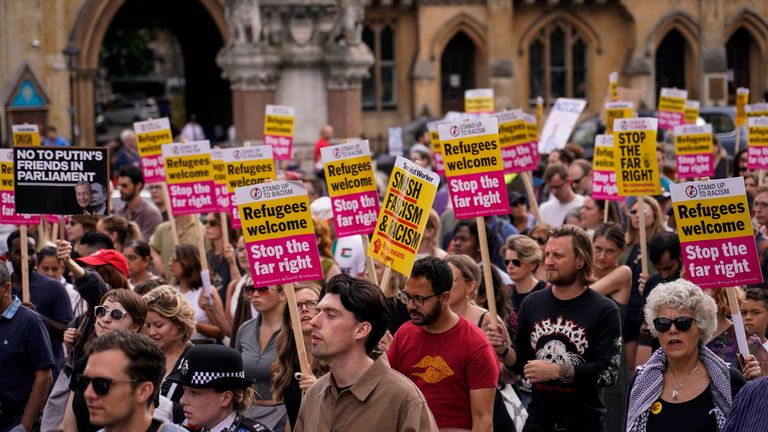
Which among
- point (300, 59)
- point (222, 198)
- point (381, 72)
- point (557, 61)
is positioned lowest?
point (222, 198)

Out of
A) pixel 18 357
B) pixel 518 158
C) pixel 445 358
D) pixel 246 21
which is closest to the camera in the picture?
pixel 445 358

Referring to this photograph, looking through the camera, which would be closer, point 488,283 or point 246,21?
point 488,283

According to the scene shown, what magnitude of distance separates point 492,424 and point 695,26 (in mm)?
36295

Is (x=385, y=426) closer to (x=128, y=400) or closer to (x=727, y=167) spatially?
(x=128, y=400)

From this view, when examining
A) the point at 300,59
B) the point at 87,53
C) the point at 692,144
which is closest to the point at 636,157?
the point at 692,144

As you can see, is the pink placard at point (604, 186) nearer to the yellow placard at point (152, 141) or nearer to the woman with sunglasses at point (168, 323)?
the yellow placard at point (152, 141)

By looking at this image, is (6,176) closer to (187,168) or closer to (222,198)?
(187,168)

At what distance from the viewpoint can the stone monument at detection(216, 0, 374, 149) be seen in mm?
23750

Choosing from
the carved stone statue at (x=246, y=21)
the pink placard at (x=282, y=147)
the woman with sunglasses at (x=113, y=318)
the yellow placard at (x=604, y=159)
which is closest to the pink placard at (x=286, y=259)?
the woman with sunglasses at (x=113, y=318)

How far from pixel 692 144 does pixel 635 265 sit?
13.1 ft

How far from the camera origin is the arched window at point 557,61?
4259 centimetres

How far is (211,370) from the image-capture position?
6.57m

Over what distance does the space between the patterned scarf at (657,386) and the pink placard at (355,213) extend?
2.96 m

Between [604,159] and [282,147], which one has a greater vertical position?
[282,147]
